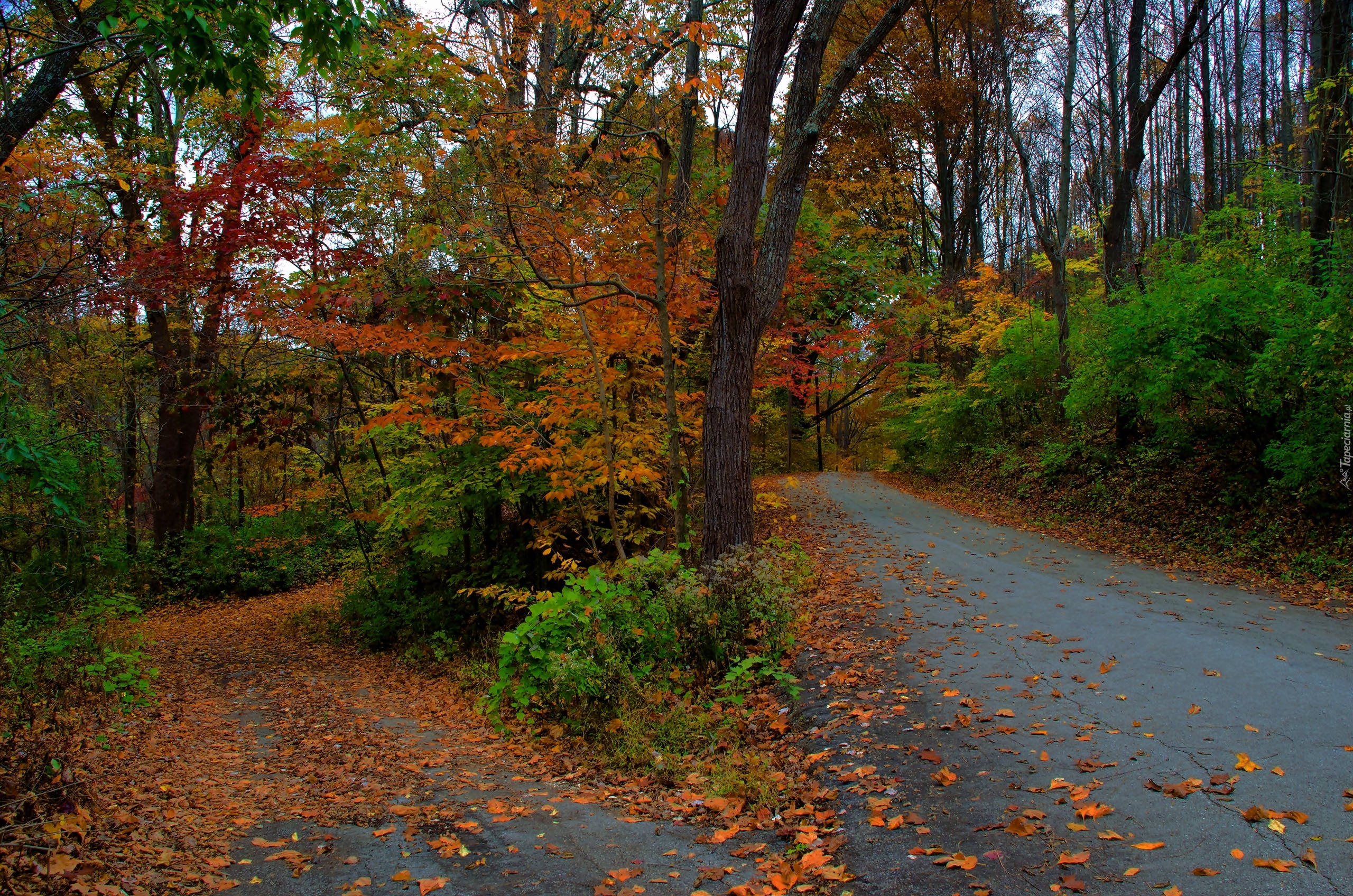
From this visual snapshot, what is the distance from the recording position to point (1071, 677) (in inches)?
211

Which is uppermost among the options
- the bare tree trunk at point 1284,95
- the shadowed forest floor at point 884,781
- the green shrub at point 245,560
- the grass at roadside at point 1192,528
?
the bare tree trunk at point 1284,95

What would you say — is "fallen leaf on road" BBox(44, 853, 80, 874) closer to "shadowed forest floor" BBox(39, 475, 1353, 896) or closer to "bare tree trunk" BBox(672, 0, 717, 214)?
"shadowed forest floor" BBox(39, 475, 1353, 896)

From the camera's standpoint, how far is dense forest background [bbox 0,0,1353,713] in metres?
7.49

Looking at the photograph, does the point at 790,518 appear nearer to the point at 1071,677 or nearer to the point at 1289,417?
the point at 1289,417

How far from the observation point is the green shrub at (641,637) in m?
5.90

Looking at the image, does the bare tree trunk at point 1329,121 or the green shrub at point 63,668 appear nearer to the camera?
the green shrub at point 63,668

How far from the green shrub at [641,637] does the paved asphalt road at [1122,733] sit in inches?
41.9

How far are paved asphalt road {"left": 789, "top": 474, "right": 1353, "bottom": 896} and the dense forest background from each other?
123 inches

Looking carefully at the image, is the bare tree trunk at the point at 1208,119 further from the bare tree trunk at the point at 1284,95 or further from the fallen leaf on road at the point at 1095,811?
the fallen leaf on road at the point at 1095,811

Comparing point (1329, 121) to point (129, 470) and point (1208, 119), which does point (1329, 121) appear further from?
point (129, 470)

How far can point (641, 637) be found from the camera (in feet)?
20.7

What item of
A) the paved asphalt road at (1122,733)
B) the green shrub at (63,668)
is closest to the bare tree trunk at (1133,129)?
the paved asphalt road at (1122,733)

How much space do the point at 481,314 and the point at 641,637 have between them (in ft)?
19.4

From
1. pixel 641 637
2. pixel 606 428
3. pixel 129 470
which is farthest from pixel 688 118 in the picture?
pixel 129 470
